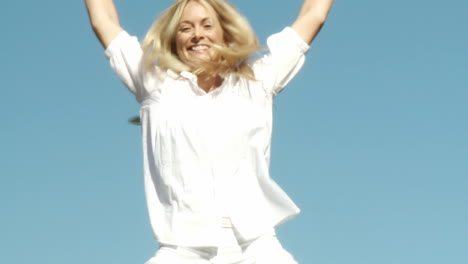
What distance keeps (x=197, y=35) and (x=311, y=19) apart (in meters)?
1.00

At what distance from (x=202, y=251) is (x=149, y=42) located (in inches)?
69.4

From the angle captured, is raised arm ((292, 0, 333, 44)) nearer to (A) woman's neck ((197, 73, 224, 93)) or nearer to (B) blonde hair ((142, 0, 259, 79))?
(B) blonde hair ((142, 0, 259, 79))

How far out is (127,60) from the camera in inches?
288

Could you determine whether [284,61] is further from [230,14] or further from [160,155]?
[160,155]

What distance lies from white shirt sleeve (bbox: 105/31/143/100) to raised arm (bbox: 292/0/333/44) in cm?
133

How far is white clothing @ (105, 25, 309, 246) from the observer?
22.4ft

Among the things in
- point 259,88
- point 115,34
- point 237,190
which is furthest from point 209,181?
point 115,34

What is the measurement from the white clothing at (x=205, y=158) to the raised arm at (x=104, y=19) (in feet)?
1.22

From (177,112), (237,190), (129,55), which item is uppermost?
(129,55)

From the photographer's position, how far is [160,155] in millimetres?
6910

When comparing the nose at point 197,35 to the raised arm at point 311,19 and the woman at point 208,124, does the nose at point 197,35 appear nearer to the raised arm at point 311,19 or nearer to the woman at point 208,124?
the woman at point 208,124

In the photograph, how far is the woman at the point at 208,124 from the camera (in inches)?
267

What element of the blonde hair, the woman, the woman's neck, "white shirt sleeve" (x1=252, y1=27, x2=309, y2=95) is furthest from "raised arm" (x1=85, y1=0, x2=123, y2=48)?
"white shirt sleeve" (x1=252, y1=27, x2=309, y2=95)

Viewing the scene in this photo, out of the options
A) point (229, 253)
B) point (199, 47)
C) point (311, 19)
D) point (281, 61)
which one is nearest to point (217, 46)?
point (199, 47)
